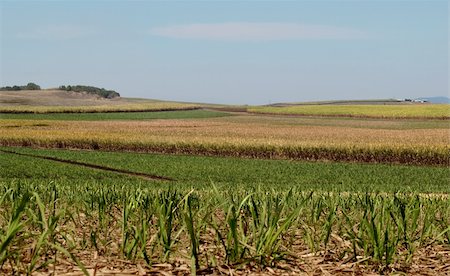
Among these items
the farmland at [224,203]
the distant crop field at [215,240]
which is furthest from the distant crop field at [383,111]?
the distant crop field at [215,240]

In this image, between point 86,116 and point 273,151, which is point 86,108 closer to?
point 86,116

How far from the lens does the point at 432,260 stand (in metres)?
4.07

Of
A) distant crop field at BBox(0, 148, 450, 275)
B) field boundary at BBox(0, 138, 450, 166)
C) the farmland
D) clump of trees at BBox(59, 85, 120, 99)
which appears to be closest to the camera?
distant crop field at BBox(0, 148, 450, 275)

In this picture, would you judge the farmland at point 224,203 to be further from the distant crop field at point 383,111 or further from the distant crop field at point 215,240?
the distant crop field at point 383,111

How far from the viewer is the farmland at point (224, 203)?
366 cm

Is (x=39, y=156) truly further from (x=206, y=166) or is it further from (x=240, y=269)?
(x=240, y=269)

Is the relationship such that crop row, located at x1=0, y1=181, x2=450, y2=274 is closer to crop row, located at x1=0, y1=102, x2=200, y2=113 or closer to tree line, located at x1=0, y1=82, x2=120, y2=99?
crop row, located at x1=0, y1=102, x2=200, y2=113

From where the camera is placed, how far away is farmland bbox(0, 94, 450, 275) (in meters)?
3.66

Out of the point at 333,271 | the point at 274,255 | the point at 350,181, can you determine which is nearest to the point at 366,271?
the point at 333,271

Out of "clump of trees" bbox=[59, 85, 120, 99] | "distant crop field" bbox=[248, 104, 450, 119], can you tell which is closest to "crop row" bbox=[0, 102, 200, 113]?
"distant crop field" bbox=[248, 104, 450, 119]

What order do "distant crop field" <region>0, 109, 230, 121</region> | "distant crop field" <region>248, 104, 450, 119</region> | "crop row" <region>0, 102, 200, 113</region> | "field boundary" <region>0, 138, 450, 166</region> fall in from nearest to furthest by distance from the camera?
"field boundary" <region>0, 138, 450, 166</region> → "distant crop field" <region>248, 104, 450, 119</region> → "distant crop field" <region>0, 109, 230, 121</region> → "crop row" <region>0, 102, 200, 113</region>

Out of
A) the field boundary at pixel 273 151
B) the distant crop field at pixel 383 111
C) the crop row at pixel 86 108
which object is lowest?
the field boundary at pixel 273 151

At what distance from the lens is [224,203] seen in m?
3.80

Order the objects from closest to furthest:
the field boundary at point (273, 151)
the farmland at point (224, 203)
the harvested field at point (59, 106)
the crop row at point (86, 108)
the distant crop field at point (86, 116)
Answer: the farmland at point (224, 203) → the field boundary at point (273, 151) → the distant crop field at point (86, 116) → the crop row at point (86, 108) → the harvested field at point (59, 106)
